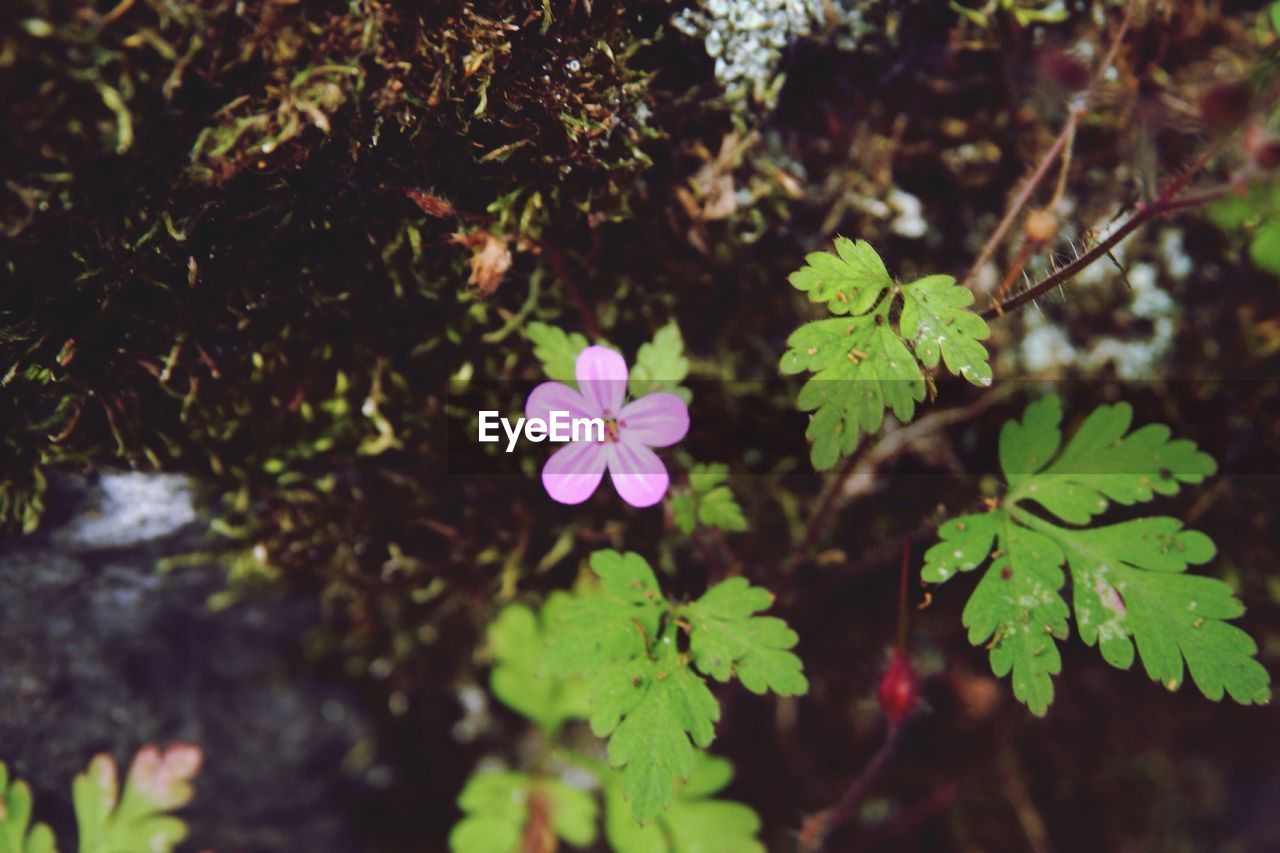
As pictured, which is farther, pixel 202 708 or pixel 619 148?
pixel 202 708

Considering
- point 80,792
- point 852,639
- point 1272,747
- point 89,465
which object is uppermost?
point 89,465

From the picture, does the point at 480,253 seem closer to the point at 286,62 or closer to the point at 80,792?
the point at 286,62

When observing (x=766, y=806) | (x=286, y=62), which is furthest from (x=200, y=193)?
(x=766, y=806)

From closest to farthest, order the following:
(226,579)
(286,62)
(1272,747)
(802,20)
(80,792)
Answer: (286,62) → (802,20) → (80,792) → (226,579) → (1272,747)

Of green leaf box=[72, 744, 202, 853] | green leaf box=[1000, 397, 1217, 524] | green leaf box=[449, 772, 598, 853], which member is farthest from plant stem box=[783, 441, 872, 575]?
green leaf box=[72, 744, 202, 853]

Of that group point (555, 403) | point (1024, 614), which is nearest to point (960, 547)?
point (1024, 614)

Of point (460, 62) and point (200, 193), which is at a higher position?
point (460, 62)

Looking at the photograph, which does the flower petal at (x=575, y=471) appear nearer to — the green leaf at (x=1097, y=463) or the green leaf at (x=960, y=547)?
the green leaf at (x=960, y=547)
